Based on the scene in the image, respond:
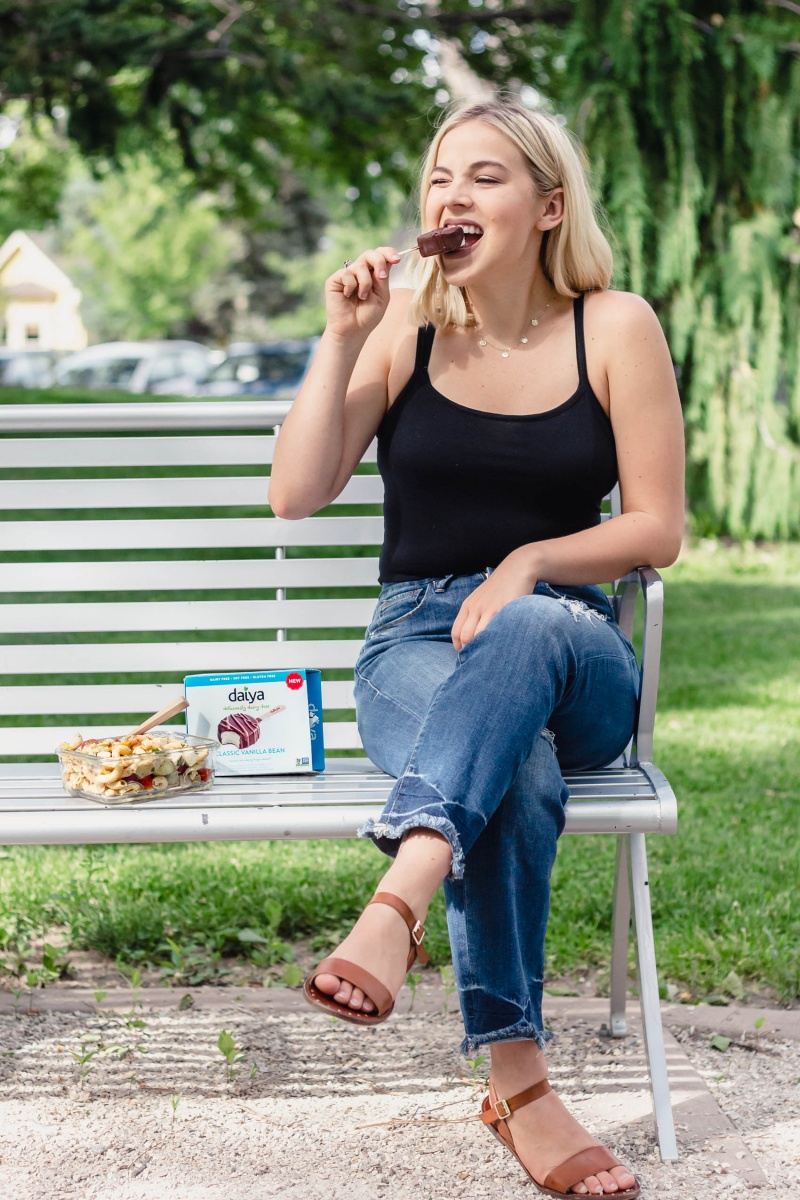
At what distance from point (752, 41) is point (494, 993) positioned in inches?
280

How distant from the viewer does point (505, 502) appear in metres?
2.62

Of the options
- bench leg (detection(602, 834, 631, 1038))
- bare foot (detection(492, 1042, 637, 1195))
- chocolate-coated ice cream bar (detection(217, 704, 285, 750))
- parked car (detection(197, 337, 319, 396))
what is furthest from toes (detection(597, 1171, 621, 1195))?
parked car (detection(197, 337, 319, 396))

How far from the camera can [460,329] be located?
281 centimetres

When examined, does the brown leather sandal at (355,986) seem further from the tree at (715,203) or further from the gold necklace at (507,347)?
the tree at (715,203)

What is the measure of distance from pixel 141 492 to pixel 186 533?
14 cm

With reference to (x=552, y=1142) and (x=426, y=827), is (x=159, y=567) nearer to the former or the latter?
(x=426, y=827)

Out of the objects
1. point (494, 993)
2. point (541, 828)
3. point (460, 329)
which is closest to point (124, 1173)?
point (494, 993)

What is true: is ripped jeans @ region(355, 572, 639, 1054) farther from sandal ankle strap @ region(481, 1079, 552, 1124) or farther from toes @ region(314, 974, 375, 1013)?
A: toes @ region(314, 974, 375, 1013)

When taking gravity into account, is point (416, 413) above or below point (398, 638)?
above

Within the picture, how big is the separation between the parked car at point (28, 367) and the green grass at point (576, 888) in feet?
88.7

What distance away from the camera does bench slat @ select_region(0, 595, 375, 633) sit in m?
3.08

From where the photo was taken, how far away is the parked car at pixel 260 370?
23422 mm

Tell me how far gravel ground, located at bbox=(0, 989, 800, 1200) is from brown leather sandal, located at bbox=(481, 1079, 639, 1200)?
0.06m

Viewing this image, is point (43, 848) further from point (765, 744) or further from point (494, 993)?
point (765, 744)
